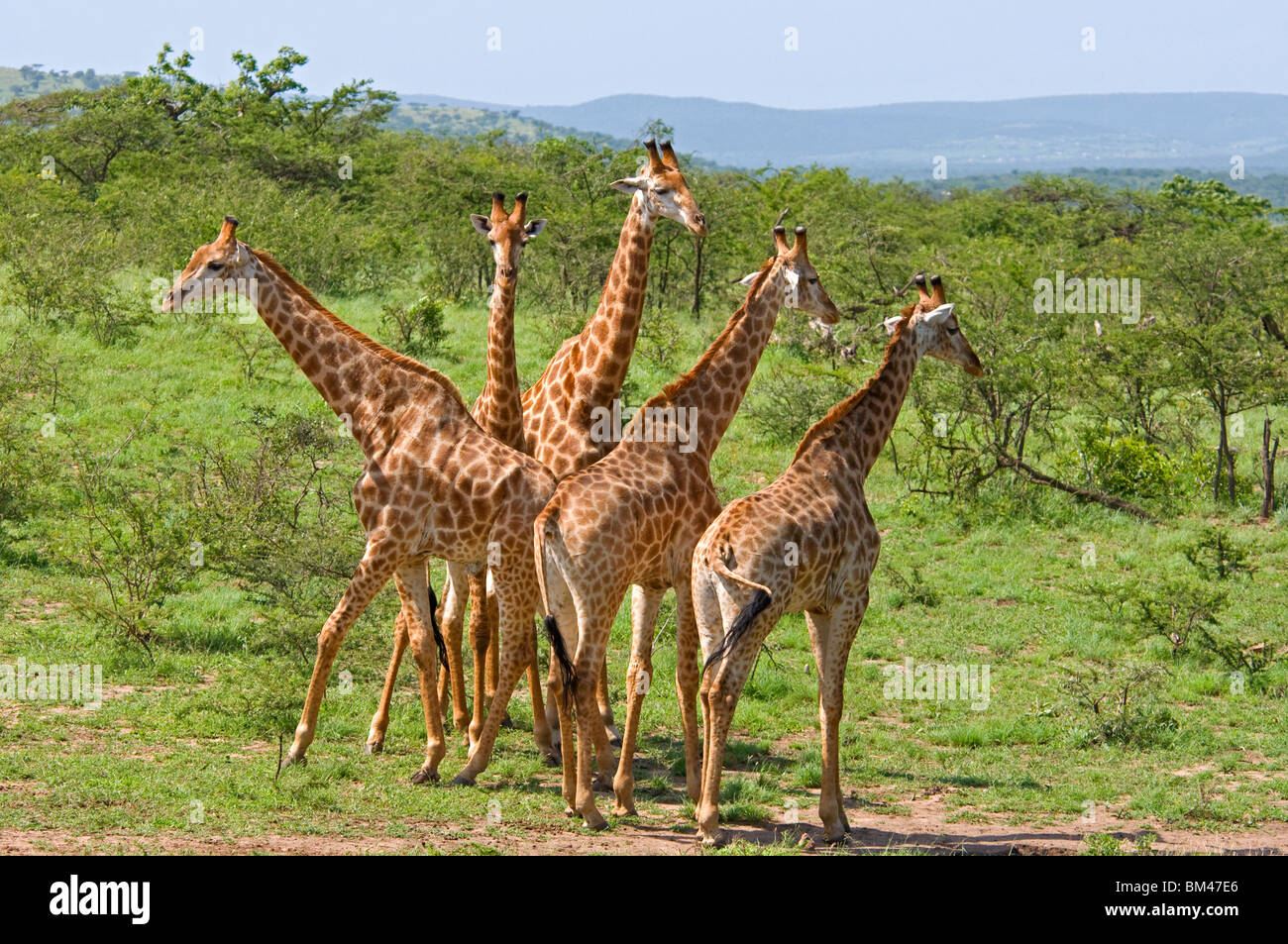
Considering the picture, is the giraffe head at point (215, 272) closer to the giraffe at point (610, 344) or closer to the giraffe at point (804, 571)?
the giraffe at point (610, 344)

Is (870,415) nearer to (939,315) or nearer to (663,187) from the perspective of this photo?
(939,315)

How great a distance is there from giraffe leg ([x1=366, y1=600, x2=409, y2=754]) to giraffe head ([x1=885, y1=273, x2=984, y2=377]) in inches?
141

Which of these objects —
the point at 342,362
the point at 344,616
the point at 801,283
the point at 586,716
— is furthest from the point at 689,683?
the point at 342,362

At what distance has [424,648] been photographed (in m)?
8.41

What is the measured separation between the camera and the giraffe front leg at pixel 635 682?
301 inches

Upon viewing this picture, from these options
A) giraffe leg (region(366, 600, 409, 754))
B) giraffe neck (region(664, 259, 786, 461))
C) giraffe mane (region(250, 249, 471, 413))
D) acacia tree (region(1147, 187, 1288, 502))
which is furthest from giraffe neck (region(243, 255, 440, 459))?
acacia tree (region(1147, 187, 1288, 502))

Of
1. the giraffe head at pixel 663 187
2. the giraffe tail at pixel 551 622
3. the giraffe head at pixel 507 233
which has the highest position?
the giraffe head at pixel 663 187

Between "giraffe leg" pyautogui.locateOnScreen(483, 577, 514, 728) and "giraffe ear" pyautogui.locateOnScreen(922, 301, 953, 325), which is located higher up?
"giraffe ear" pyautogui.locateOnScreen(922, 301, 953, 325)

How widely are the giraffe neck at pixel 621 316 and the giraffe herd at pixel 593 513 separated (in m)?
0.01

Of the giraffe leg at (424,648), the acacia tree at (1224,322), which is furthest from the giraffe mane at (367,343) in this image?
the acacia tree at (1224,322)

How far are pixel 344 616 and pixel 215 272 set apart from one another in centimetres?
224

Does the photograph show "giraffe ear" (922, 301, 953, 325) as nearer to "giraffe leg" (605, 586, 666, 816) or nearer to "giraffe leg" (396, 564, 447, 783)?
"giraffe leg" (605, 586, 666, 816)

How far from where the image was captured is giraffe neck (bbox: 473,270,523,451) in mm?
8648

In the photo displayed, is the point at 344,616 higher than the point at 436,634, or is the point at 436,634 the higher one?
the point at 344,616
